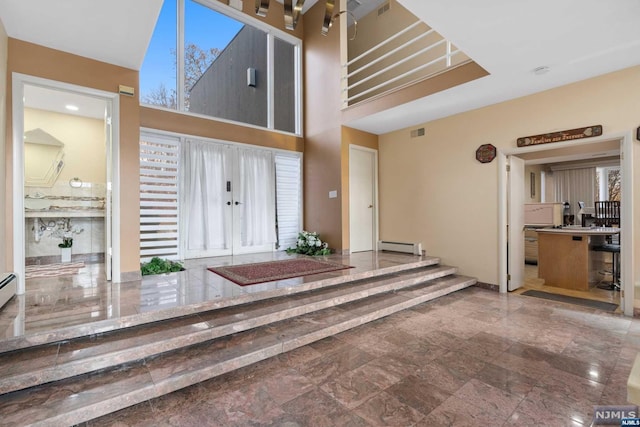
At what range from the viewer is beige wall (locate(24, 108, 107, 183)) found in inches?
212

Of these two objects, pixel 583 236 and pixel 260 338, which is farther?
pixel 583 236

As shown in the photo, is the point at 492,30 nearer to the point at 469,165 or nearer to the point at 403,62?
the point at 469,165

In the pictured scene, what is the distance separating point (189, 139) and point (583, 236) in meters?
6.54

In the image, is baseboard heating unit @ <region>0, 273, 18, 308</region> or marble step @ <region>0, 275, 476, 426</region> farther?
baseboard heating unit @ <region>0, 273, 18, 308</region>

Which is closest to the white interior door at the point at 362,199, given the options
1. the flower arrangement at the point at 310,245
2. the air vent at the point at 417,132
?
the flower arrangement at the point at 310,245

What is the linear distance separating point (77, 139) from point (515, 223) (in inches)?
314

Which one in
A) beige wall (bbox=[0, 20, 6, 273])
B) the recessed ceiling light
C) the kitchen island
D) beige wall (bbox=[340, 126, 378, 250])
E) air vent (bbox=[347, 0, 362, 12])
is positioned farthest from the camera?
air vent (bbox=[347, 0, 362, 12])

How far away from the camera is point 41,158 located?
17.5 feet

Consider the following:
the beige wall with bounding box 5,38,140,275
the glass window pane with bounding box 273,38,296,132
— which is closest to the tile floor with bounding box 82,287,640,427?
the beige wall with bounding box 5,38,140,275

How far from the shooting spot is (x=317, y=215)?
6172 mm

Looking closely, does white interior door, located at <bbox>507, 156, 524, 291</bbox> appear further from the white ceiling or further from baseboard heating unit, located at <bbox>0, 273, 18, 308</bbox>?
baseboard heating unit, located at <bbox>0, 273, 18, 308</bbox>

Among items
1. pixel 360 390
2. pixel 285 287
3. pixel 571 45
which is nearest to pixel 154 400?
pixel 360 390

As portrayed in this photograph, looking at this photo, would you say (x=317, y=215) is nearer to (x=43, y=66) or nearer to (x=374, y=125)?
(x=374, y=125)

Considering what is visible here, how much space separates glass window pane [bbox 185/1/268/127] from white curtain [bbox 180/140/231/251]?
2.61ft
